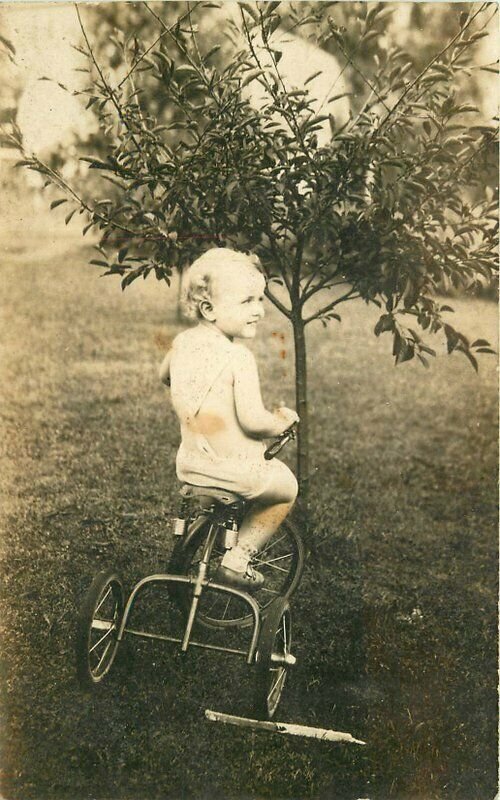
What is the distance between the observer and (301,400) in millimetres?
4090

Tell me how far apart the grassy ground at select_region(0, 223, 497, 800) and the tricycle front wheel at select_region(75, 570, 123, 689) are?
0.10m

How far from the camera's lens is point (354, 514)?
4738 mm

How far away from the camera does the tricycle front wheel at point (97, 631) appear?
2945mm

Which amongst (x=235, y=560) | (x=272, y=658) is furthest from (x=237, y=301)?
(x=272, y=658)

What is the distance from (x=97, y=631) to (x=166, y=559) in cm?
70

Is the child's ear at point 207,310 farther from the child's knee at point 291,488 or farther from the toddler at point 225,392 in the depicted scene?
the child's knee at point 291,488

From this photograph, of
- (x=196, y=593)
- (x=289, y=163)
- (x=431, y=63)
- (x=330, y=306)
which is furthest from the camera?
(x=330, y=306)

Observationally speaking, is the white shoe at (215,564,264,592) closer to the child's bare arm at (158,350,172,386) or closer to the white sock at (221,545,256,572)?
the white sock at (221,545,256,572)

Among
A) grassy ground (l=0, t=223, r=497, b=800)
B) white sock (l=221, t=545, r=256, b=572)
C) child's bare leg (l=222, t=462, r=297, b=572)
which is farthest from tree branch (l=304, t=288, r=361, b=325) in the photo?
white sock (l=221, t=545, r=256, b=572)

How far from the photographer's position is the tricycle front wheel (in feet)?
9.66

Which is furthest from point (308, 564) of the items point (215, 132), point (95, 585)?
point (215, 132)

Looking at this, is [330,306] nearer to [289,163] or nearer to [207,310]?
[289,163]

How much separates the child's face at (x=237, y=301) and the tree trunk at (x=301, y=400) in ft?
2.65

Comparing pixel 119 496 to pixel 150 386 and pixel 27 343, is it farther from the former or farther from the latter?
pixel 27 343
